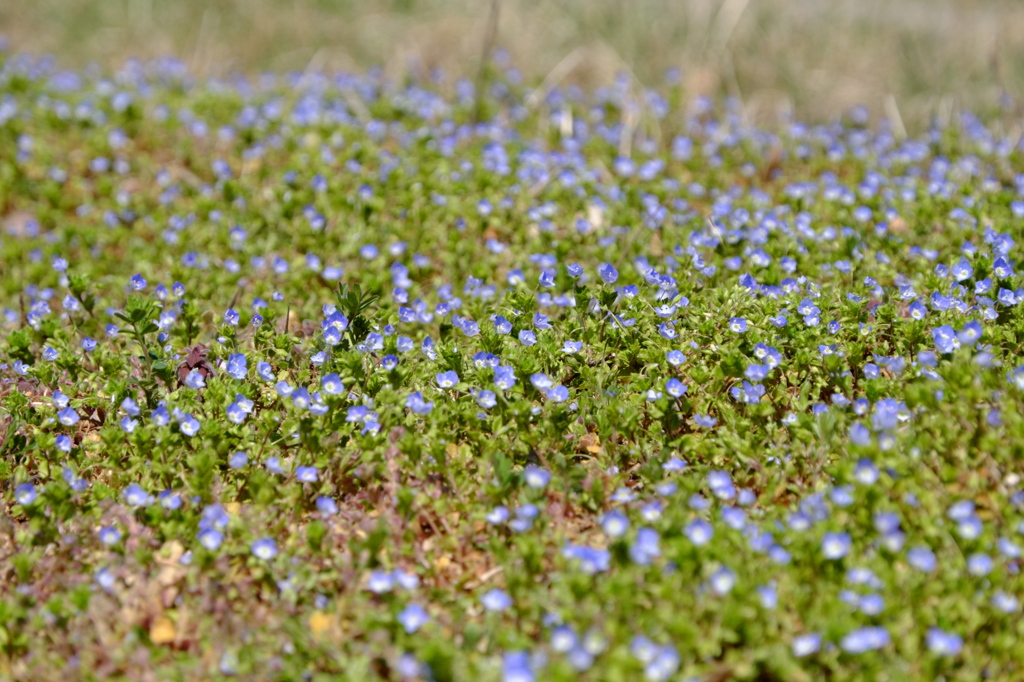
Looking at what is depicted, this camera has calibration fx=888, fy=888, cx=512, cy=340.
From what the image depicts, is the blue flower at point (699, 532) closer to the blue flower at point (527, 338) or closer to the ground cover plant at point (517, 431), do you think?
the ground cover plant at point (517, 431)

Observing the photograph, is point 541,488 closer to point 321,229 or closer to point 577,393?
point 577,393

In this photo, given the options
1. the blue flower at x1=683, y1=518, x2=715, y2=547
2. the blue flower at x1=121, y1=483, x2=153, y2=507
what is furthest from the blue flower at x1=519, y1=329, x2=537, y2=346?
the blue flower at x1=121, y1=483, x2=153, y2=507

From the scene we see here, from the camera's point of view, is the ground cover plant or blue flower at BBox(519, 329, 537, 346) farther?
blue flower at BBox(519, 329, 537, 346)

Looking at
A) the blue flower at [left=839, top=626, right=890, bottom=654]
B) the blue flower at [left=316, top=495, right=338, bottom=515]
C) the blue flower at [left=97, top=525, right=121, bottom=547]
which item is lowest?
the blue flower at [left=839, top=626, right=890, bottom=654]

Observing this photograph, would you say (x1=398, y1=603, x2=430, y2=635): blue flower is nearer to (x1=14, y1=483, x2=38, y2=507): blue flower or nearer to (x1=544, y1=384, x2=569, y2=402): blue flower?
(x1=544, y1=384, x2=569, y2=402): blue flower

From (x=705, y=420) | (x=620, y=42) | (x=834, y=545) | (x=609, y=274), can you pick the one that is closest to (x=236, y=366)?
(x=609, y=274)

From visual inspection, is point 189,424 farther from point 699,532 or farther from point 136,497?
point 699,532

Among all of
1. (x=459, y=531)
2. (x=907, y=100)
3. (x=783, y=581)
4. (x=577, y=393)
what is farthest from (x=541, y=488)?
(x=907, y=100)
